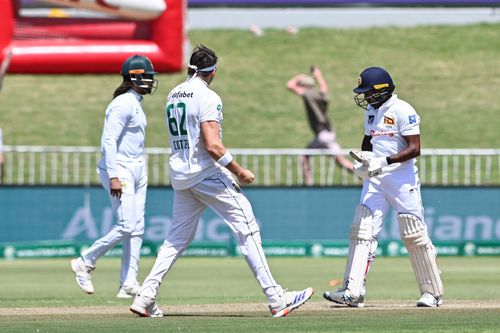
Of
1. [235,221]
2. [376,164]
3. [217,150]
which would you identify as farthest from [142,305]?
[376,164]

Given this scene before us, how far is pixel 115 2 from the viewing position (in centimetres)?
2311

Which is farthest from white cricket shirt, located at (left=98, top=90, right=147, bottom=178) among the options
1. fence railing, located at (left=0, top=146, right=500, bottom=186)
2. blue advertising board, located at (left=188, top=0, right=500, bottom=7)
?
blue advertising board, located at (left=188, top=0, right=500, bottom=7)

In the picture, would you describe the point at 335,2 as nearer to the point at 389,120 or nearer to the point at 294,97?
the point at 294,97

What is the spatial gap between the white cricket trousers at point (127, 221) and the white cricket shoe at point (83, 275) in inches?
2.2

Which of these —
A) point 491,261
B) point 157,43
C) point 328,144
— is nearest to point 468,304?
point 491,261

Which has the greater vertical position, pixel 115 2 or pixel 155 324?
pixel 115 2

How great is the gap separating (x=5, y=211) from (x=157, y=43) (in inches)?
146

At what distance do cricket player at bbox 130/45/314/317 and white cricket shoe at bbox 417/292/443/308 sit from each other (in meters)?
1.60

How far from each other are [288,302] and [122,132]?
3447 millimetres

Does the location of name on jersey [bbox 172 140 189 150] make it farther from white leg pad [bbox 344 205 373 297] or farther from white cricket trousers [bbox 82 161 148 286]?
white cricket trousers [bbox 82 161 148 286]

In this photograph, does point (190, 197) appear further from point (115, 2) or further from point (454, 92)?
point (454, 92)

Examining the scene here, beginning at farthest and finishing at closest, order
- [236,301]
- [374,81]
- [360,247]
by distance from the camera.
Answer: [236,301], [360,247], [374,81]

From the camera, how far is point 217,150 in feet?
37.4

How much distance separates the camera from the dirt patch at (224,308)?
1250cm
